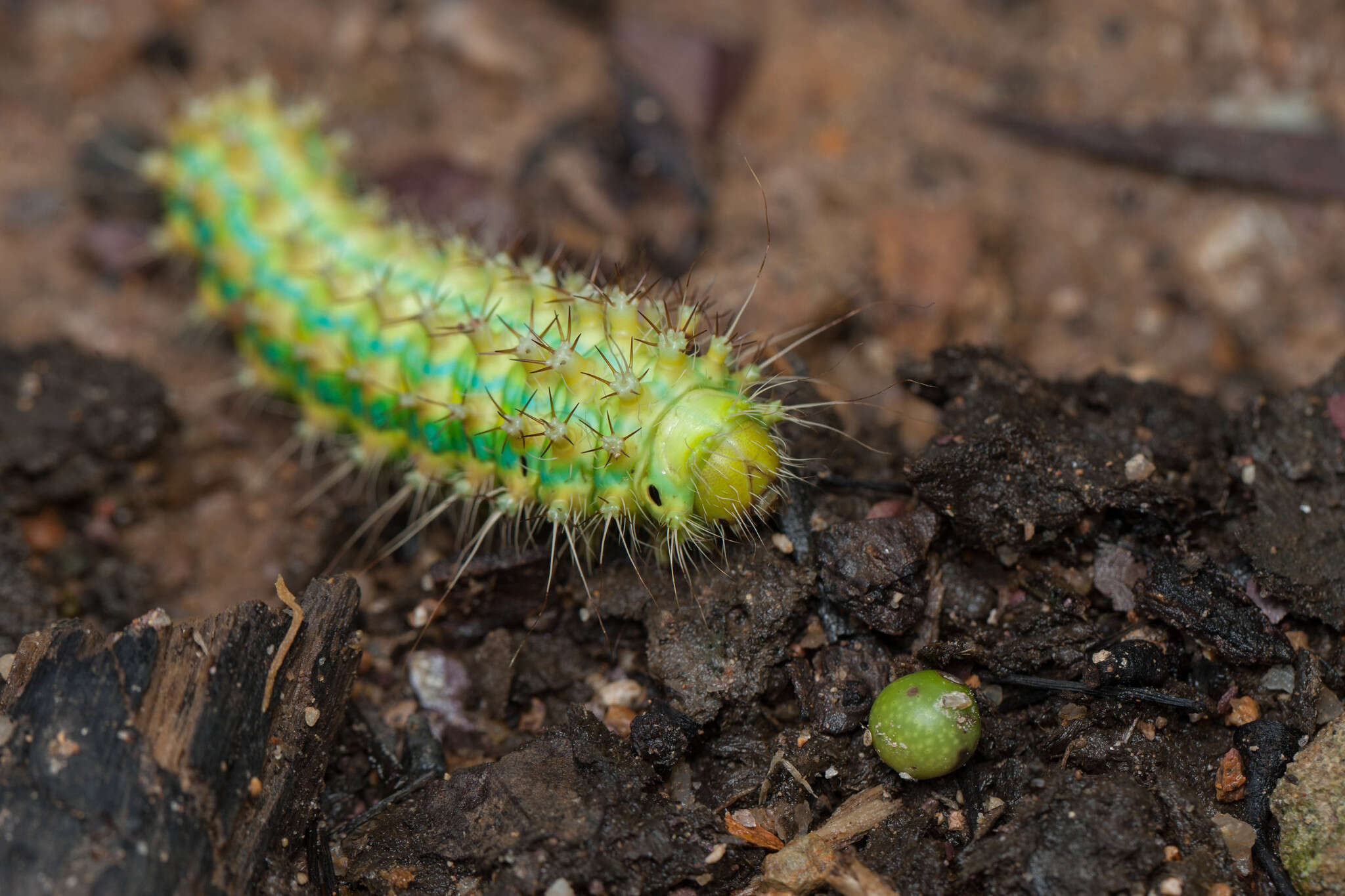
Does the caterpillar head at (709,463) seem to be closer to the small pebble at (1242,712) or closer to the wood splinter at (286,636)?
the wood splinter at (286,636)

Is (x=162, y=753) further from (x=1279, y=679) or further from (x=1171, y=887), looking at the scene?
(x=1279, y=679)

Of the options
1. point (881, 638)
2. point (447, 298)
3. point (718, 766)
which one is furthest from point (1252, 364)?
point (447, 298)

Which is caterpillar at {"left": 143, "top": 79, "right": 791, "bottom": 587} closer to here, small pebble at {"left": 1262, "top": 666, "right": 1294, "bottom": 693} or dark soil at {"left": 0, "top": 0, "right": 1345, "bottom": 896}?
dark soil at {"left": 0, "top": 0, "right": 1345, "bottom": 896}

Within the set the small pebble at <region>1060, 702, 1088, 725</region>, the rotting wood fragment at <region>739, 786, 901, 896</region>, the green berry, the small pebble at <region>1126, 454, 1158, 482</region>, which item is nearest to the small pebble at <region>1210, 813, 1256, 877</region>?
the small pebble at <region>1060, 702, 1088, 725</region>

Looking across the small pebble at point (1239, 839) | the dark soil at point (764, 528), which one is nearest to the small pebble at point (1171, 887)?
the dark soil at point (764, 528)

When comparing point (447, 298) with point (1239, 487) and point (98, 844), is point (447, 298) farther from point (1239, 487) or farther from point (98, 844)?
point (1239, 487)
